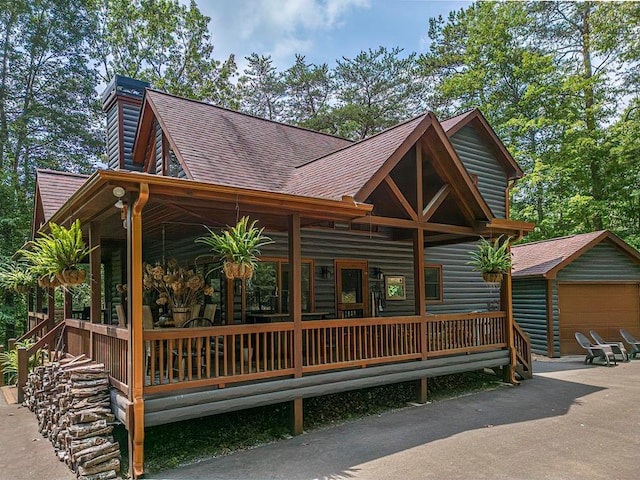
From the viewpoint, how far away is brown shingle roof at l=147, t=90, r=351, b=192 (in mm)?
9086

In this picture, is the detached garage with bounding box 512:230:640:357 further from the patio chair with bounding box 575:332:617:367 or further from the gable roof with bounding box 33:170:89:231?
the gable roof with bounding box 33:170:89:231

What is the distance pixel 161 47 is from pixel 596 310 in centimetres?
2242

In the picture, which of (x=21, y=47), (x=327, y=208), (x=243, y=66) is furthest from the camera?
(x=243, y=66)

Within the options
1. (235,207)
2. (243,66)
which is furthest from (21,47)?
(235,207)

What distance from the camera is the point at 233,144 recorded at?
10.7 metres

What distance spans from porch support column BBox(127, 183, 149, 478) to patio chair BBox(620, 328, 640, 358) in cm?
1353

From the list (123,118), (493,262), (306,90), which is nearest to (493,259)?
(493,262)

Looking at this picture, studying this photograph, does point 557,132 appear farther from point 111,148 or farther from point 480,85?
point 111,148

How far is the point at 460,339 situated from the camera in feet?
28.8

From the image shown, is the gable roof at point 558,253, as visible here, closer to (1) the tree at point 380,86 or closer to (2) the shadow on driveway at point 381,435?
(2) the shadow on driveway at point 381,435

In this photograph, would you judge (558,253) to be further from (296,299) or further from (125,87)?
(125,87)

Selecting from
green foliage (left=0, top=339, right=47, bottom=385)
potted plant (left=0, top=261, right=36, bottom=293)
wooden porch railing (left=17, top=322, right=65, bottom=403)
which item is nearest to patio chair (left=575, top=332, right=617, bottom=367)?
wooden porch railing (left=17, top=322, right=65, bottom=403)

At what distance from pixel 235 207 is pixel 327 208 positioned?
4.34ft

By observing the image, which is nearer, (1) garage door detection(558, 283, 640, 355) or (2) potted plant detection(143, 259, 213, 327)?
(2) potted plant detection(143, 259, 213, 327)
